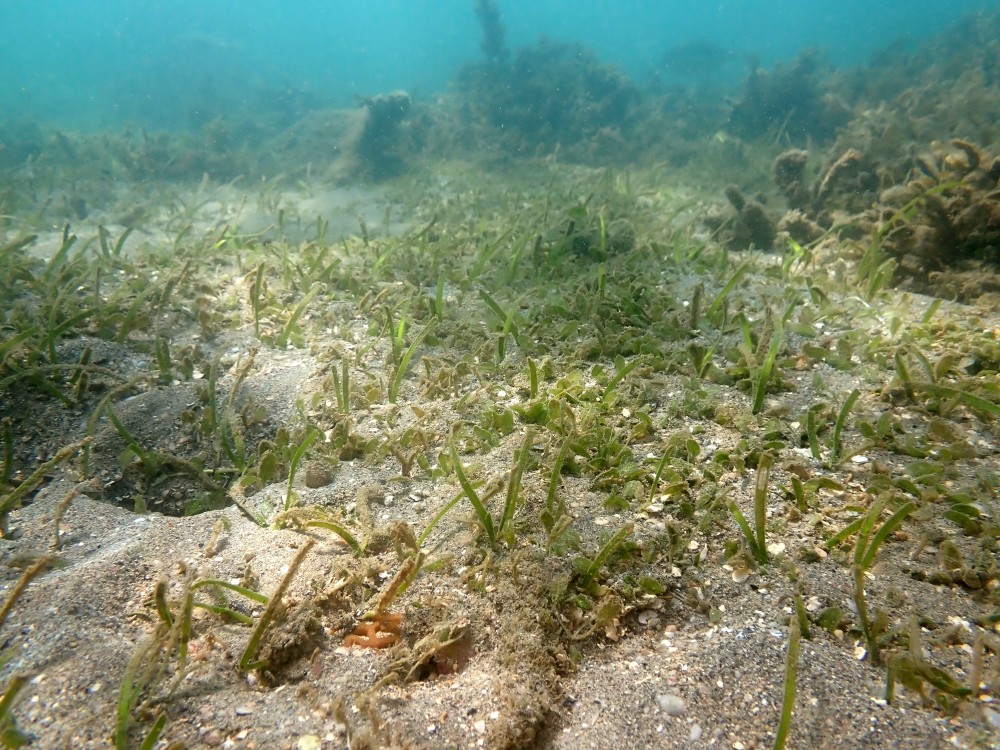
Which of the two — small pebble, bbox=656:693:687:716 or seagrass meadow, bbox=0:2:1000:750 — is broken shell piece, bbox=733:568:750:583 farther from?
small pebble, bbox=656:693:687:716

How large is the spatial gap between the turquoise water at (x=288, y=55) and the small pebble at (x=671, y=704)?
22532 mm

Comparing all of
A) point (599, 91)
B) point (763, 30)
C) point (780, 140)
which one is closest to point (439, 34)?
point (763, 30)

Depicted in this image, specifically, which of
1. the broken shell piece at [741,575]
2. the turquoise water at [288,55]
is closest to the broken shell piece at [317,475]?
the broken shell piece at [741,575]

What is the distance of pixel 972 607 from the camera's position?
1.87 metres

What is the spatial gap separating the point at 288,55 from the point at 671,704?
50.2 m

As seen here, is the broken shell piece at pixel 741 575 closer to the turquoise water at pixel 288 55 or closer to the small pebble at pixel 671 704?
the small pebble at pixel 671 704

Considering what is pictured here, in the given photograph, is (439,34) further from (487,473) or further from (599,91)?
(487,473)

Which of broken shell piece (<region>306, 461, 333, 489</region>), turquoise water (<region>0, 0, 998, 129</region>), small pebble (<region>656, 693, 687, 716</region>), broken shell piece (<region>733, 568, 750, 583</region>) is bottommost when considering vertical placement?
small pebble (<region>656, 693, 687, 716</region>)

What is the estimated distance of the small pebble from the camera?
173cm

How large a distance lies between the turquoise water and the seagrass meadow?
19.1m

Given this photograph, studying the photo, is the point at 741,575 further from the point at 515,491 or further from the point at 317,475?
the point at 317,475

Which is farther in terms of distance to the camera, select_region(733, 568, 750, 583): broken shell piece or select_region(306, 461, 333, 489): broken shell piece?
select_region(306, 461, 333, 489): broken shell piece

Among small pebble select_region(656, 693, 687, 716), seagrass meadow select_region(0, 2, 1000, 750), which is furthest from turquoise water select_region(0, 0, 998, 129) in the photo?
small pebble select_region(656, 693, 687, 716)

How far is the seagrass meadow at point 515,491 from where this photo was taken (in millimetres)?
1740
